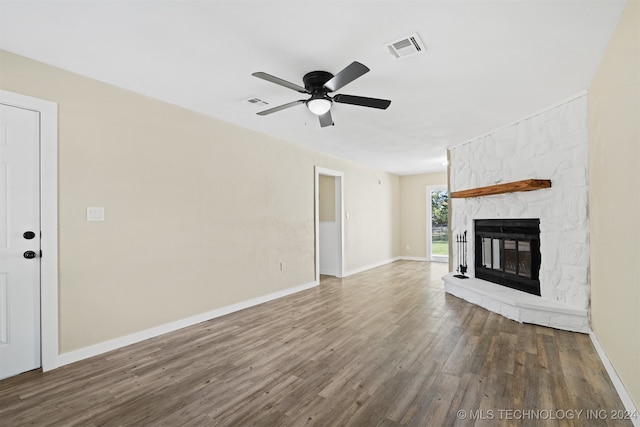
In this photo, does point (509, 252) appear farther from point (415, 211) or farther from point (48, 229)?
point (48, 229)

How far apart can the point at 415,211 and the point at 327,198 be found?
3284mm

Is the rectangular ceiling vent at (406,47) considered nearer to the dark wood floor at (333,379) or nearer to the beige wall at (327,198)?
the dark wood floor at (333,379)

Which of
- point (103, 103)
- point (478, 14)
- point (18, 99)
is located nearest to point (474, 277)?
point (478, 14)

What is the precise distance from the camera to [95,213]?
286 centimetres

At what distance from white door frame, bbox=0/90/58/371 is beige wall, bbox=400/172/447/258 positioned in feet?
26.0

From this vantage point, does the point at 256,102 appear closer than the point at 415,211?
Yes

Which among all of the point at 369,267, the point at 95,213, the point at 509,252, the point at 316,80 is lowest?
Result: the point at 369,267

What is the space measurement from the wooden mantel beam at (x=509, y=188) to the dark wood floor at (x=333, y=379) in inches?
62.7

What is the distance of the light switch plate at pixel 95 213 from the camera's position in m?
2.82

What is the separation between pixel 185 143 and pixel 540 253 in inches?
177

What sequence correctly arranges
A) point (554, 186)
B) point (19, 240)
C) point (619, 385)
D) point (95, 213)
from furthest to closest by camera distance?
1. point (554, 186)
2. point (95, 213)
3. point (19, 240)
4. point (619, 385)

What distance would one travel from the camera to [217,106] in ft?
11.6

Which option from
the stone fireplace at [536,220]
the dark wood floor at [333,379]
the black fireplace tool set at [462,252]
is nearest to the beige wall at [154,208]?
the dark wood floor at [333,379]

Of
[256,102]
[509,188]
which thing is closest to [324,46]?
[256,102]
